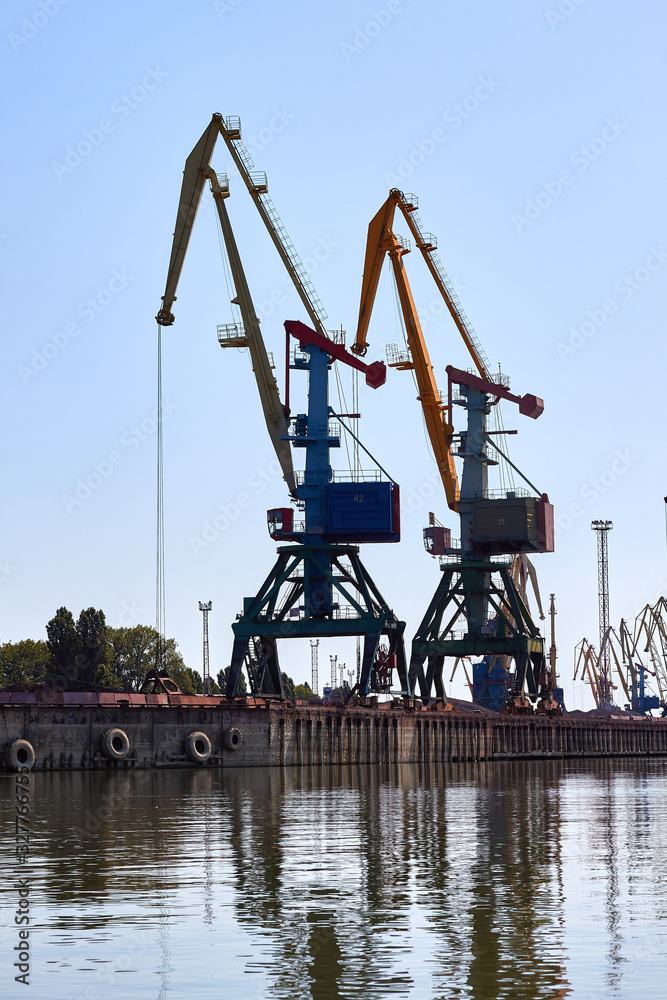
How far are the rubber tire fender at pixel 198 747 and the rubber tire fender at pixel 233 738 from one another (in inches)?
59.2

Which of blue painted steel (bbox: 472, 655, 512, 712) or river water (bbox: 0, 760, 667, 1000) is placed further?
blue painted steel (bbox: 472, 655, 512, 712)

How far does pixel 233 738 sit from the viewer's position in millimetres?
79875

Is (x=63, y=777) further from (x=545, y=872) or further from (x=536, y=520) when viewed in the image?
(x=536, y=520)

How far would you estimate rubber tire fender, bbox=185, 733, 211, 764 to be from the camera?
77.0m

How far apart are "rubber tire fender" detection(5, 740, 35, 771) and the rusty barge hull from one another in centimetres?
9

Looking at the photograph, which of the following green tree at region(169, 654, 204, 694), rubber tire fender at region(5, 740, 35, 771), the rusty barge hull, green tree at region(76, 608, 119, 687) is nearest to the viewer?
rubber tire fender at region(5, 740, 35, 771)

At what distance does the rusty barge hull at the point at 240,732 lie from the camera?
70500 mm

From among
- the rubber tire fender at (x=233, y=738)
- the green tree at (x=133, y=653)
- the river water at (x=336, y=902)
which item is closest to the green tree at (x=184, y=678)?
the green tree at (x=133, y=653)

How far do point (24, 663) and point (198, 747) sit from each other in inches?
3316

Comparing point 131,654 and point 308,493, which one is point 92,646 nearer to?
point 131,654

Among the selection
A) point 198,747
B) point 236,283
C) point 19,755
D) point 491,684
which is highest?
point 236,283

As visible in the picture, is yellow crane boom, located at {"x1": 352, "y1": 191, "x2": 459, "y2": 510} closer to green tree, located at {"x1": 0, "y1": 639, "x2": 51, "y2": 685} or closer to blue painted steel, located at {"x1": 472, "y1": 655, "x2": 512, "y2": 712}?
blue painted steel, located at {"x1": 472, "y1": 655, "x2": 512, "y2": 712}

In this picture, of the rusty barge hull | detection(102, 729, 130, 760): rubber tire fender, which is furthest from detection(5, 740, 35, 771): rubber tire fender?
detection(102, 729, 130, 760): rubber tire fender

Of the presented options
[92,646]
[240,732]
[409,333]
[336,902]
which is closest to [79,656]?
[92,646]
